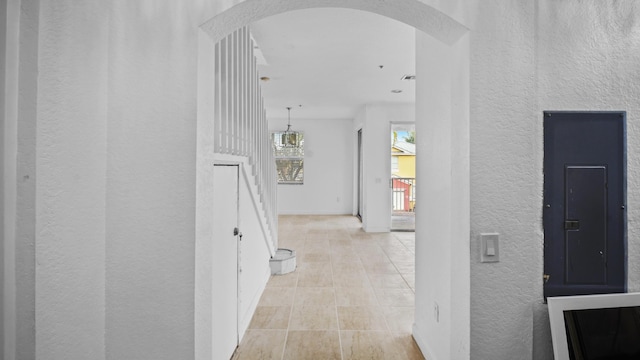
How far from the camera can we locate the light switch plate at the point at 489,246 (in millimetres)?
1480

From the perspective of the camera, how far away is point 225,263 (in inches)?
90.7

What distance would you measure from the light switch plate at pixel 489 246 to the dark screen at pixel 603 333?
1.18ft

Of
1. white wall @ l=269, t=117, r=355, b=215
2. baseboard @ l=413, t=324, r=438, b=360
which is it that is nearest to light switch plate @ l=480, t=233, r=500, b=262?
baseboard @ l=413, t=324, r=438, b=360

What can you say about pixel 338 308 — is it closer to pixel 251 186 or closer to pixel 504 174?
pixel 251 186

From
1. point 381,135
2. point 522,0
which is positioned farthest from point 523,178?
point 381,135

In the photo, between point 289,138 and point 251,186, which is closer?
point 251,186

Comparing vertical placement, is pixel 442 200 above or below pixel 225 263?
above

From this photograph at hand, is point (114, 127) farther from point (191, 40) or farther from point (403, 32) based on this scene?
point (403, 32)

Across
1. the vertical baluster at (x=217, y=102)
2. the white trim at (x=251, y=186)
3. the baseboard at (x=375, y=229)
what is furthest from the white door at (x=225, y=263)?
the baseboard at (x=375, y=229)

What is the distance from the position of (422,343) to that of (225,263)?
1.47 meters

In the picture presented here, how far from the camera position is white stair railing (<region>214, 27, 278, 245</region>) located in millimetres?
2285

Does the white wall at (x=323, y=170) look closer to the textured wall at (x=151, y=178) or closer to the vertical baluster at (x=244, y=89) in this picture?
the vertical baluster at (x=244, y=89)

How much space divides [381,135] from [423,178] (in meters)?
5.23

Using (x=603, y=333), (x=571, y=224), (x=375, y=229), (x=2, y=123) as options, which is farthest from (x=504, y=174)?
(x=375, y=229)
